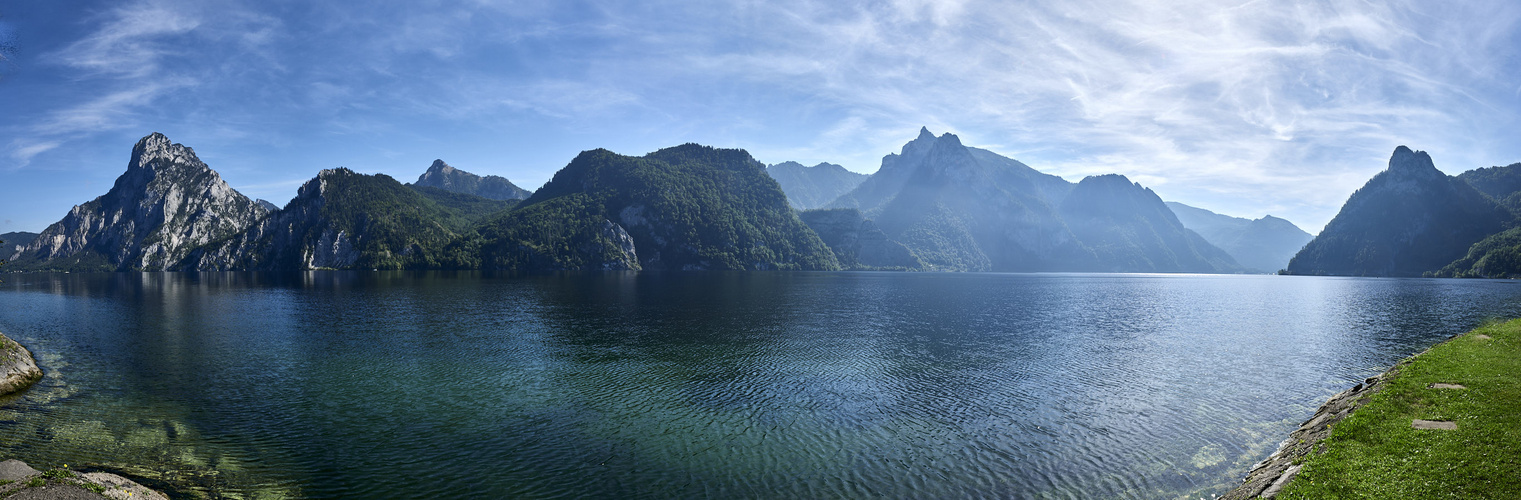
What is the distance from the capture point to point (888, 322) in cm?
7656

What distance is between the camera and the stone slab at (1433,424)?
19.5 m

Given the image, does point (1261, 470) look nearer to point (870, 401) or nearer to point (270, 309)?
point (870, 401)

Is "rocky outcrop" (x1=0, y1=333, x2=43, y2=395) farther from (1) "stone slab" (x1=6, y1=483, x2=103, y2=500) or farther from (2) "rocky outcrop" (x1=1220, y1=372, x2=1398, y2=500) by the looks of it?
(2) "rocky outcrop" (x1=1220, y1=372, x2=1398, y2=500)

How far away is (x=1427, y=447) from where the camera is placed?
17.8m

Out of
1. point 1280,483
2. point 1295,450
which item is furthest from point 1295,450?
point 1280,483

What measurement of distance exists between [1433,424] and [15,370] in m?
77.1

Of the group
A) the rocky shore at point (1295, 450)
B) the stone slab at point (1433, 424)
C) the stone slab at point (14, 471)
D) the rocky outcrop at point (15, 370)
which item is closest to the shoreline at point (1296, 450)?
the rocky shore at point (1295, 450)

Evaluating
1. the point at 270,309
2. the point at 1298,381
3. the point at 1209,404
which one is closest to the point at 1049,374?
the point at 1209,404

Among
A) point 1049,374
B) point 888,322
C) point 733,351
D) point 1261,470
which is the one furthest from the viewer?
point 888,322

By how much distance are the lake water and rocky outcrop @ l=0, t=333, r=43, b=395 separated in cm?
121

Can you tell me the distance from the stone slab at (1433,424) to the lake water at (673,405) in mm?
5833

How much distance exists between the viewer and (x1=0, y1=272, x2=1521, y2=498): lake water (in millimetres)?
23125

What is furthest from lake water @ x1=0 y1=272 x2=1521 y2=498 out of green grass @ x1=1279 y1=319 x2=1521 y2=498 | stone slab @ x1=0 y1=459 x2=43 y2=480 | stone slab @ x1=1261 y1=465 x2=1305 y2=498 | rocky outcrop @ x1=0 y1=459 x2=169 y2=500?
green grass @ x1=1279 y1=319 x2=1521 y2=498

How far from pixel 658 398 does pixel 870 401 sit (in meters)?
13.5
